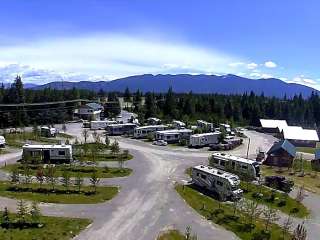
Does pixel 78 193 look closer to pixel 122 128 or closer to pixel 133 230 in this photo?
pixel 133 230

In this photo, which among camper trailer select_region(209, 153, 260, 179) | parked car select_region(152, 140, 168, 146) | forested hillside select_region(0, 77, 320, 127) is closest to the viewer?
camper trailer select_region(209, 153, 260, 179)

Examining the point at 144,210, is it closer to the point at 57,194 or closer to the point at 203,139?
the point at 57,194

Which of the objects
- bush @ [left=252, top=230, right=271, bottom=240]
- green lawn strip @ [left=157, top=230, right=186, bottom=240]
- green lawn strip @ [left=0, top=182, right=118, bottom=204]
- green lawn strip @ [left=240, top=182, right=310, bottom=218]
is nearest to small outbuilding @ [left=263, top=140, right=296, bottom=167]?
green lawn strip @ [left=240, top=182, right=310, bottom=218]

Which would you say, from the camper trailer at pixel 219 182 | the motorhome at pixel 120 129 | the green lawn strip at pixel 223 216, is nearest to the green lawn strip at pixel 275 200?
the camper trailer at pixel 219 182

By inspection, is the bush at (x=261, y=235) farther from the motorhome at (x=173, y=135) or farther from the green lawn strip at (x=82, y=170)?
the motorhome at (x=173, y=135)

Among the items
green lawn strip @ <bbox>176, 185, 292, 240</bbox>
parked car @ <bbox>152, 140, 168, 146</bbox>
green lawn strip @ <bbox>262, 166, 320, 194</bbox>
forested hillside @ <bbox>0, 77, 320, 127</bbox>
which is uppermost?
forested hillside @ <bbox>0, 77, 320, 127</bbox>

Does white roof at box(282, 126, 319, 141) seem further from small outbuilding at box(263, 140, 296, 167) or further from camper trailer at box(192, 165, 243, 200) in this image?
camper trailer at box(192, 165, 243, 200)
